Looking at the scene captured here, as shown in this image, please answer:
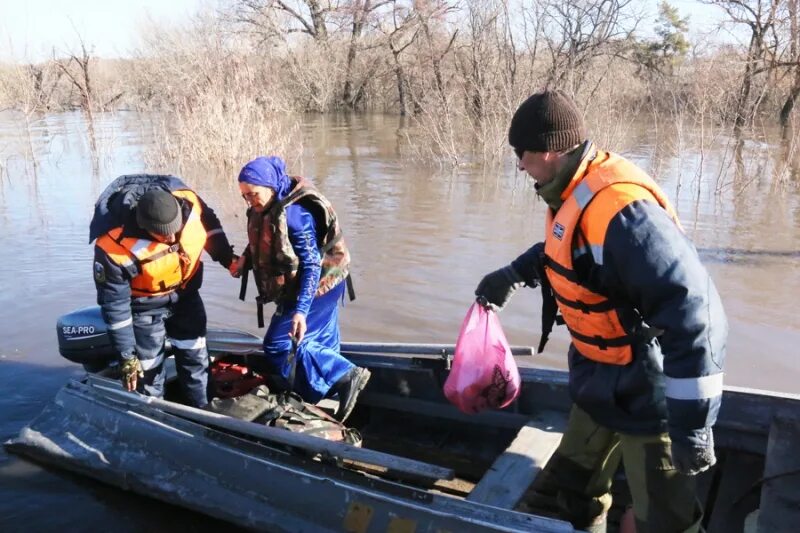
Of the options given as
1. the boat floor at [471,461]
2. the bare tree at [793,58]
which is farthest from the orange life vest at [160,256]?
the bare tree at [793,58]

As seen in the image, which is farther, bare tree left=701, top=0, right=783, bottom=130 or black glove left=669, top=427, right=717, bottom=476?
bare tree left=701, top=0, right=783, bottom=130

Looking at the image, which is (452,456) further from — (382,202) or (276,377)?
(382,202)

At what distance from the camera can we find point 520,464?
3271 millimetres

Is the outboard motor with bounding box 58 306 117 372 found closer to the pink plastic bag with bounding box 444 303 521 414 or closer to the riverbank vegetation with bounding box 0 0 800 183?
the pink plastic bag with bounding box 444 303 521 414

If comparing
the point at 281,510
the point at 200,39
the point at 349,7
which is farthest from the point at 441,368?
the point at 349,7

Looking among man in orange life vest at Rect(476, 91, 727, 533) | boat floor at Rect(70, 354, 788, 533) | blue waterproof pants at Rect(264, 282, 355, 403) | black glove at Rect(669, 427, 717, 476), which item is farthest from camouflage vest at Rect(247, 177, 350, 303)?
black glove at Rect(669, 427, 717, 476)

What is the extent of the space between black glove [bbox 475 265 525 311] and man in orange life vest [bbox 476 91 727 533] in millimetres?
449

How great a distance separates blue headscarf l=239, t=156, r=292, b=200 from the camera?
3.87 m

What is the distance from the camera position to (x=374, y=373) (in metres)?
4.60

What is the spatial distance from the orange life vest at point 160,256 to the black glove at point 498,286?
1805 millimetres

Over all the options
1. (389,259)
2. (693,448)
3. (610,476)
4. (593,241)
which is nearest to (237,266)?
(610,476)

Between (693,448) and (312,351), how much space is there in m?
2.50

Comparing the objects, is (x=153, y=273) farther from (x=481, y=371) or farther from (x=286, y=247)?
(x=481, y=371)

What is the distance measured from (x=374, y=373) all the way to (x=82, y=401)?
179cm
